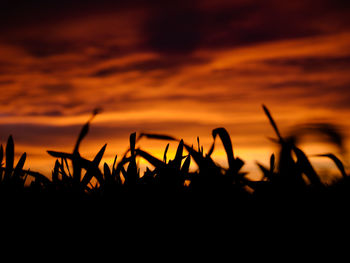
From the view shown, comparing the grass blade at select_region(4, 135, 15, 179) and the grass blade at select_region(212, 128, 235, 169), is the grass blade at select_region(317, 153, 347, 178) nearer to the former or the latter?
the grass blade at select_region(212, 128, 235, 169)

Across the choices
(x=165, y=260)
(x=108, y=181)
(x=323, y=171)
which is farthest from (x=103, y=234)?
(x=323, y=171)

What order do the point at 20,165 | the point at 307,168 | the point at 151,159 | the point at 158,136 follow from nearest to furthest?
the point at 307,168 < the point at 151,159 < the point at 158,136 < the point at 20,165

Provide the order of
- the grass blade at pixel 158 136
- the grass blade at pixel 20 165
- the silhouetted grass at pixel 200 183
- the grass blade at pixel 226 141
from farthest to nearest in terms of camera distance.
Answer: the grass blade at pixel 20 165 → the grass blade at pixel 158 136 → the grass blade at pixel 226 141 → the silhouetted grass at pixel 200 183

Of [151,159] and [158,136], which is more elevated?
[158,136]

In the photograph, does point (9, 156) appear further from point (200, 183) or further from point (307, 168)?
point (307, 168)

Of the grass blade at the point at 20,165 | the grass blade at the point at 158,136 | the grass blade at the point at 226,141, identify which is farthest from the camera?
the grass blade at the point at 20,165

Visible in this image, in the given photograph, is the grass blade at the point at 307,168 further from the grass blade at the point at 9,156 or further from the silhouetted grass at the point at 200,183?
the grass blade at the point at 9,156

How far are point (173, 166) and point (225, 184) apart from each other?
284 mm

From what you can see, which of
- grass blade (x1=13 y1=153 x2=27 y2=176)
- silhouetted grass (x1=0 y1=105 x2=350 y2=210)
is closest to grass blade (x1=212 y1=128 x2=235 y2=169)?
silhouetted grass (x1=0 y1=105 x2=350 y2=210)

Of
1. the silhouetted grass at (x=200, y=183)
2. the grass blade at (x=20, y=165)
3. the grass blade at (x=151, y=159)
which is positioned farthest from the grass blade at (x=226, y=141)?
the grass blade at (x=20, y=165)

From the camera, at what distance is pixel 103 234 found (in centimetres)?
131

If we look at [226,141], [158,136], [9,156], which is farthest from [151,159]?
[9,156]

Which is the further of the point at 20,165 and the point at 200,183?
the point at 20,165

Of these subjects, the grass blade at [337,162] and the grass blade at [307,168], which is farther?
the grass blade at [337,162]
